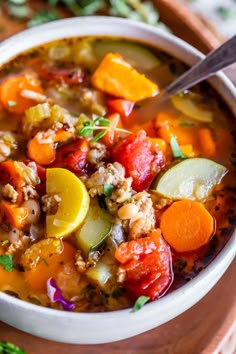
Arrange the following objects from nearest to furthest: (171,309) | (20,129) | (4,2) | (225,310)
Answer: (171,309) < (225,310) < (20,129) < (4,2)

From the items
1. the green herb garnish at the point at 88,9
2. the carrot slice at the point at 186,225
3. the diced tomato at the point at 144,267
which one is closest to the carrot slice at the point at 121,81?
the green herb garnish at the point at 88,9

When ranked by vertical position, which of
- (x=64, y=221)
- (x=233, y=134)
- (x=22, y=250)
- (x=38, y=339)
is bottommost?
(x=38, y=339)

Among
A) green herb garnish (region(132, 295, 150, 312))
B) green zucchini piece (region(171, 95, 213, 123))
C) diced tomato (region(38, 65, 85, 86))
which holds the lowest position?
diced tomato (region(38, 65, 85, 86))

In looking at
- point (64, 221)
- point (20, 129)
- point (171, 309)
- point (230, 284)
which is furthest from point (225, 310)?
point (20, 129)

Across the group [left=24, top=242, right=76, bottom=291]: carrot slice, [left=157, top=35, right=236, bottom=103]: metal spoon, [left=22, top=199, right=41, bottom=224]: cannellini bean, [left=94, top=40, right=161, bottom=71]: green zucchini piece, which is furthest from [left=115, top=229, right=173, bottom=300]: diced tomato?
[left=94, top=40, right=161, bottom=71]: green zucchini piece

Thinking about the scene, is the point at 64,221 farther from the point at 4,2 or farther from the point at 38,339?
the point at 4,2

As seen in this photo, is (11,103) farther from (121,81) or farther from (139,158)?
(139,158)

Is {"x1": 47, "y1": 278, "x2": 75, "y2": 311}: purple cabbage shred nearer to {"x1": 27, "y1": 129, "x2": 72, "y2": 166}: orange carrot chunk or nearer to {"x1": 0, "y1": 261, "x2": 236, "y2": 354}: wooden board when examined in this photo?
{"x1": 0, "y1": 261, "x2": 236, "y2": 354}: wooden board
